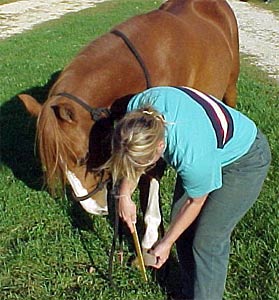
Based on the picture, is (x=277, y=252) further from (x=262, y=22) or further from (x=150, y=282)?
(x=262, y=22)

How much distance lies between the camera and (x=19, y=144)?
20.4ft

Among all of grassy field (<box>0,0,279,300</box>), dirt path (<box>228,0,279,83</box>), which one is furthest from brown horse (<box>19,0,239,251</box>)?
dirt path (<box>228,0,279,83</box>)

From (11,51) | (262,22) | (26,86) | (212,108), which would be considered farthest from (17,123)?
(262,22)

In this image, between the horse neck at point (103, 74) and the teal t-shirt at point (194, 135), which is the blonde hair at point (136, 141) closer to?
the teal t-shirt at point (194, 135)

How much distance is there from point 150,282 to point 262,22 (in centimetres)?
1234

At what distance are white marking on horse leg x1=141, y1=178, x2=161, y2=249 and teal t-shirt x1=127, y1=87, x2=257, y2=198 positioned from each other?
3.95ft

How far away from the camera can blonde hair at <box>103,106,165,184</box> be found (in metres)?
2.68

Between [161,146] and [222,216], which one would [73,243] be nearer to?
[222,216]

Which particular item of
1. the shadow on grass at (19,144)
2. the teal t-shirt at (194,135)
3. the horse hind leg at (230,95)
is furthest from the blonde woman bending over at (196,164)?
the horse hind leg at (230,95)

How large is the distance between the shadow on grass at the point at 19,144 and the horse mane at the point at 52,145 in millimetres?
1526

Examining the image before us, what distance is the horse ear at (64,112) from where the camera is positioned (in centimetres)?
340

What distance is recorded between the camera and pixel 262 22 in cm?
1539

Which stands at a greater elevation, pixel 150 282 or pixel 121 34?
pixel 121 34

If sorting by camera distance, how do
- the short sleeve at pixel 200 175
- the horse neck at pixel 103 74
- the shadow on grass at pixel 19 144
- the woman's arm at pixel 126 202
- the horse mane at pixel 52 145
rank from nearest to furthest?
1. the short sleeve at pixel 200 175
2. the woman's arm at pixel 126 202
3. the horse mane at pixel 52 145
4. the horse neck at pixel 103 74
5. the shadow on grass at pixel 19 144
